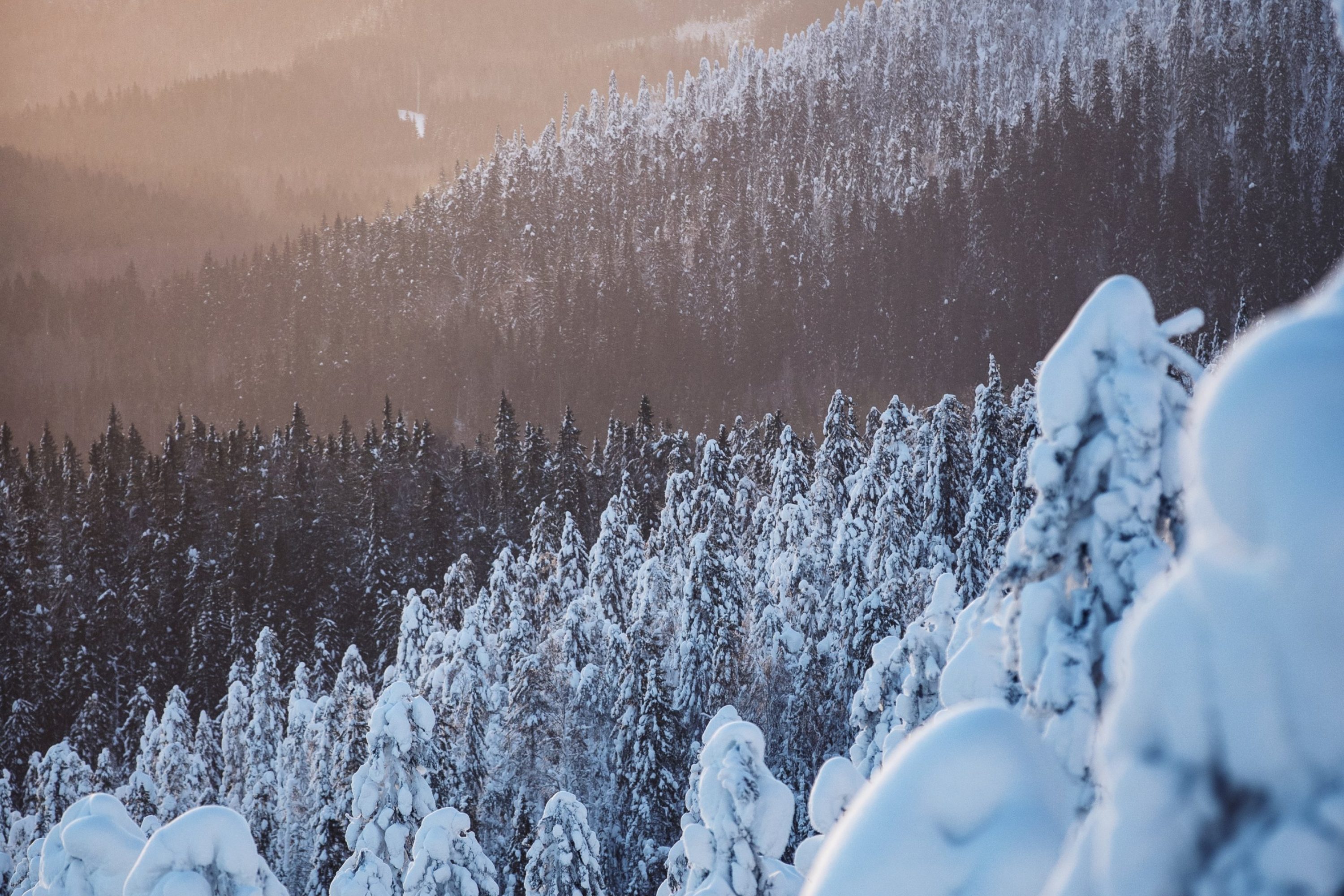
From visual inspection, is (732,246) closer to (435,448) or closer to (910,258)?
(910,258)

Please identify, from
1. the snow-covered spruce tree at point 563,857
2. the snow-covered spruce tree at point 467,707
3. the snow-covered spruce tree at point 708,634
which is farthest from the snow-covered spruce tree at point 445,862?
the snow-covered spruce tree at point 708,634

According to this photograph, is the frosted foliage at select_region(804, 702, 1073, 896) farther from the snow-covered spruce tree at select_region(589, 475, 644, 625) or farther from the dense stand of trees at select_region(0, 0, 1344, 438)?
the dense stand of trees at select_region(0, 0, 1344, 438)

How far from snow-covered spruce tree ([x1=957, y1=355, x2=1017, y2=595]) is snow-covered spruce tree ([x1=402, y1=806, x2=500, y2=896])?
52.5ft

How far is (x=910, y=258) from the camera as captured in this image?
14475cm

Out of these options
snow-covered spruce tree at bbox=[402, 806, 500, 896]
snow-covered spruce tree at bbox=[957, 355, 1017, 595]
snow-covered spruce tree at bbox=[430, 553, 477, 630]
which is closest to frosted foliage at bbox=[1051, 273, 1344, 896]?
snow-covered spruce tree at bbox=[402, 806, 500, 896]

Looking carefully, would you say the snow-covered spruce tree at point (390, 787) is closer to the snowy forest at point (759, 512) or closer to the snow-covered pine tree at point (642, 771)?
the snowy forest at point (759, 512)

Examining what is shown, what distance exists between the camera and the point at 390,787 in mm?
20984

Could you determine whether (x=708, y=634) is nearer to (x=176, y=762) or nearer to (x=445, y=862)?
(x=445, y=862)

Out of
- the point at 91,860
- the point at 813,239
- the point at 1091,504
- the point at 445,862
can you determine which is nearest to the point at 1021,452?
the point at 445,862

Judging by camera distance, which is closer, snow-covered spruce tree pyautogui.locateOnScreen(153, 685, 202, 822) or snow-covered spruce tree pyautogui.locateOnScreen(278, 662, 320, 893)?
snow-covered spruce tree pyautogui.locateOnScreen(278, 662, 320, 893)

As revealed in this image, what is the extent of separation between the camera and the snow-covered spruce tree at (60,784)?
37.6 meters

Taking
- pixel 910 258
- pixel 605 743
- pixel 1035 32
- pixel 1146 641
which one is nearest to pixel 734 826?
pixel 1146 641

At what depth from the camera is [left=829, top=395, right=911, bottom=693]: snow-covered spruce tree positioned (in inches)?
1296

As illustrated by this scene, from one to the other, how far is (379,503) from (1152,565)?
6969cm
